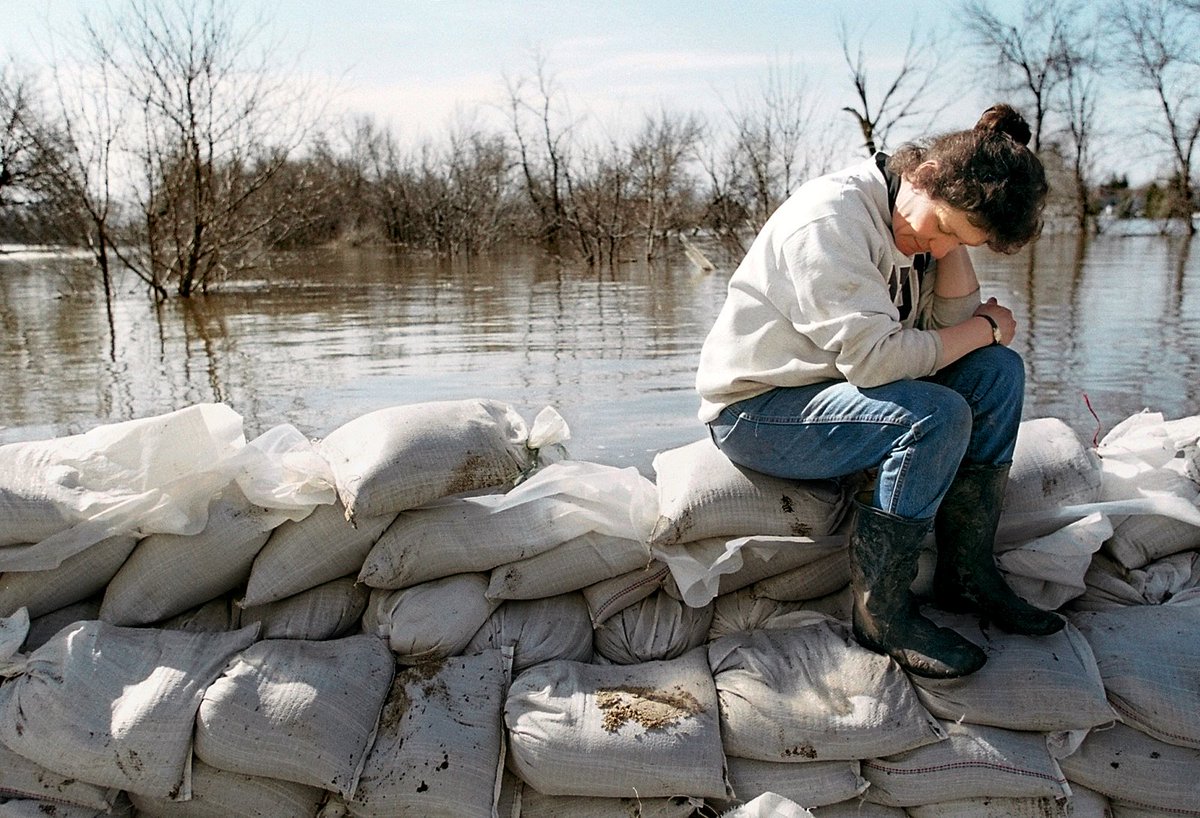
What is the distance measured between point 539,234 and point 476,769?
78.1 ft

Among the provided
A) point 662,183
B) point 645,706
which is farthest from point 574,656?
point 662,183

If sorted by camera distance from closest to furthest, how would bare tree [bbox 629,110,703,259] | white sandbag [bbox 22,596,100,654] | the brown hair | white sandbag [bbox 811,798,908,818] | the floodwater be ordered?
the brown hair < white sandbag [bbox 811,798,908,818] < white sandbag [bbox 22,596,100,654] < the floodwater < bare tree [bbox 629,110,703,259]

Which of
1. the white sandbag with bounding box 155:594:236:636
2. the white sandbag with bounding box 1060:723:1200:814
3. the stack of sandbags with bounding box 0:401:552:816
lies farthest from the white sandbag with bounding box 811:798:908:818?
the white sandbag with bounding box 155:594:236:636

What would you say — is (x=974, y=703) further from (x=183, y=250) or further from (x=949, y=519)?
(x=183, y=250)

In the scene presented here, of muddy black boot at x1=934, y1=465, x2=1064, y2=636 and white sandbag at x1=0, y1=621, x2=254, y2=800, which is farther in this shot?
muddy black boot at x1=934, y1=465, x2=1064, y2=636

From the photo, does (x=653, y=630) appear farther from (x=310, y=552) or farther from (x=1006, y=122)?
(x=1006, y=122)

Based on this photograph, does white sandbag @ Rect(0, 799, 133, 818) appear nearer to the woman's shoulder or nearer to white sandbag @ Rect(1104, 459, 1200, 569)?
the woman's shoulder

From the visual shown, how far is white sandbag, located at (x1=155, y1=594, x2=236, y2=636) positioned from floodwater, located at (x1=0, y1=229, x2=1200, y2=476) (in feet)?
8.02

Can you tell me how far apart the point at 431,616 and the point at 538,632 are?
209 mm

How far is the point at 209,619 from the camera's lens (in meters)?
1.94

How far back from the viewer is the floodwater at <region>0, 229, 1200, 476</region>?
5578mm

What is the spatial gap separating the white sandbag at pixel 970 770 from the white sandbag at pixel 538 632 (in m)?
0.58

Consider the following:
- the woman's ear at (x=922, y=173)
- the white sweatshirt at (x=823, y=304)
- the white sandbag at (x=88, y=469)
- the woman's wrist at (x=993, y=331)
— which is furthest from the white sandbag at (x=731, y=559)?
the white sandbag at (x=88, y=469)

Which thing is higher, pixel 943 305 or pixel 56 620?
pixel 943 305
